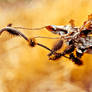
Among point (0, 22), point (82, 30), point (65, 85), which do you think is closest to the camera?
point (82, 30)

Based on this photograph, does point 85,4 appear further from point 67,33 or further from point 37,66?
point 67,33

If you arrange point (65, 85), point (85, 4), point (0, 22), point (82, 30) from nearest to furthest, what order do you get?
1. point (82, 30)
2. point (65, 85)
3. point (85, 4)
4. point (0, 22)

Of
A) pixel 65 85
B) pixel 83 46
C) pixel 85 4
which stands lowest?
pixel 65 85

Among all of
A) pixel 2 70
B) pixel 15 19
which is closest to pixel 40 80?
pixel 2 70

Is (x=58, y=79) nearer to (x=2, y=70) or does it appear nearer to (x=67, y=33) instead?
(x=2, y=70)

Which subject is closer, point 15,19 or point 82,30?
point 82,30

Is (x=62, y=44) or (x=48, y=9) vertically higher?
(x=48, y=9)
